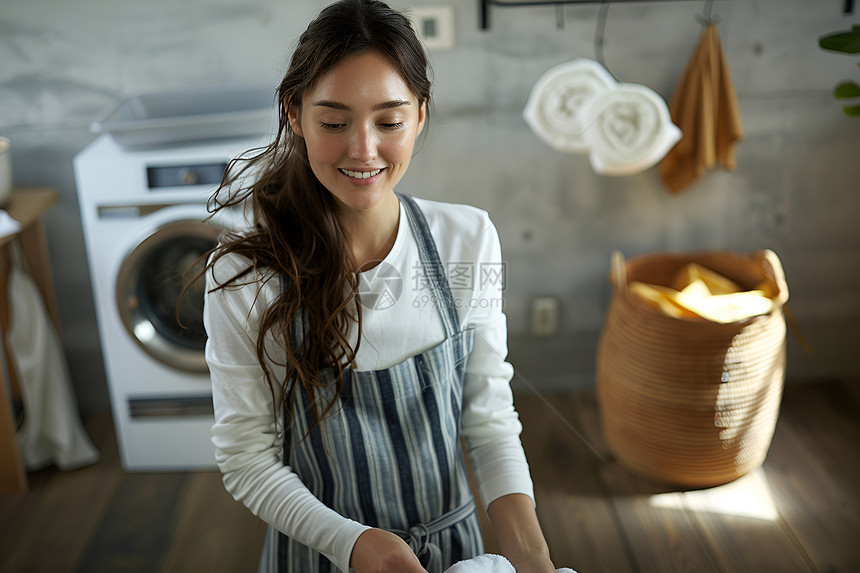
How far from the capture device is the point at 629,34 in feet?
6.74

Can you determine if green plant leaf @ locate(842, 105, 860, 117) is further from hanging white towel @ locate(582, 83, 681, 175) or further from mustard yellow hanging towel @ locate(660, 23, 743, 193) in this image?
mustard yellow hanging towel @ locate(660, 23, 743, 193)

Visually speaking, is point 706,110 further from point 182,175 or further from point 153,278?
point 153,278

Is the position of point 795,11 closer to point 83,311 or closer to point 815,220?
point 815,220

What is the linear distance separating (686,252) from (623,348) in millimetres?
457

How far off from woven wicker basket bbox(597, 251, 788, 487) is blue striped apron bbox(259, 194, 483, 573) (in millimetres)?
1003

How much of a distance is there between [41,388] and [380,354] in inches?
64.9

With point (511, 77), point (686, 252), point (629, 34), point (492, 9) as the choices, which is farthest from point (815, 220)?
point (492, 9)

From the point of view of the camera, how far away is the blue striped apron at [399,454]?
2.75 ft

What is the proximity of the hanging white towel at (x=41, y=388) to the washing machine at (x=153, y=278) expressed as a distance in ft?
0.60

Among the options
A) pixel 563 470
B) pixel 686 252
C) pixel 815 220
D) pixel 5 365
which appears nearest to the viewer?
pixel 563 470

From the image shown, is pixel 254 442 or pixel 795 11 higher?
pixel 795 11

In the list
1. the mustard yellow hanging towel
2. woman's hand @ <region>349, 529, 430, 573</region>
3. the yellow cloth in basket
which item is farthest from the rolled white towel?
woman's hand @ <region>349, 529, 430, 573</region>

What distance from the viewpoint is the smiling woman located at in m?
0.72

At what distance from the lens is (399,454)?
0.89 meters
